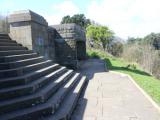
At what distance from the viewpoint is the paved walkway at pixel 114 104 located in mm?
6279

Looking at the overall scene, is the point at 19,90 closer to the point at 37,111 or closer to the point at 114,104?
the point at 37,111

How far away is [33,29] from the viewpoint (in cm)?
1071

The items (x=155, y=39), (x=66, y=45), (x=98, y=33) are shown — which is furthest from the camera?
(x=155, y=39)

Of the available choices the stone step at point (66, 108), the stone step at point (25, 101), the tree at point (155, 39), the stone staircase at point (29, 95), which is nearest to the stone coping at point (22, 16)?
the stone staircase at point (29, 95)

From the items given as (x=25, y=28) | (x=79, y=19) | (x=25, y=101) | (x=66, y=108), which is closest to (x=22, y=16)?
(x=25, y=28)

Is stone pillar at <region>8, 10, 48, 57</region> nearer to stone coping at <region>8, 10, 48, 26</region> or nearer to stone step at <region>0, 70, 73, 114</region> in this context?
stone coping at <region>8, 10, 48, 26</region>

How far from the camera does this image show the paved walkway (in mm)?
6279

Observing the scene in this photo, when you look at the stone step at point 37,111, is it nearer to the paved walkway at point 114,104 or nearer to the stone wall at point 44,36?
the paved walkway at point 114,104

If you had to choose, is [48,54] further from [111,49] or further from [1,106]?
[111,49]

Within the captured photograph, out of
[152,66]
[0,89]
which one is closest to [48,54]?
[0,89]

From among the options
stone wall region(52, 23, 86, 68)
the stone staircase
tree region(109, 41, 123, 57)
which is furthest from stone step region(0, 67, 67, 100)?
tree region(109, 41, 123, 57)

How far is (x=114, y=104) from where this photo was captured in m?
7.36

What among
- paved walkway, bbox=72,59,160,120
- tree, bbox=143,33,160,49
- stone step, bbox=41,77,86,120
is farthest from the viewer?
tree, bbox=143,33,160,49

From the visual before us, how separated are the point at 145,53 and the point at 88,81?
51.0 ft
